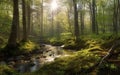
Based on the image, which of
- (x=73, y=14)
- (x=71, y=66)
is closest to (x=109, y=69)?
(x=71, y=66)

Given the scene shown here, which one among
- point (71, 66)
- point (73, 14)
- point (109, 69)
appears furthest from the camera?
point (73, 14)

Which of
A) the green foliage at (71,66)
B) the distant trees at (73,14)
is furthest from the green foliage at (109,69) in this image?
the distant trees at (73,14)

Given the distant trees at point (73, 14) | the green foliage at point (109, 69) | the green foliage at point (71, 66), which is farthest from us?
the distant trees at point (73, 14)

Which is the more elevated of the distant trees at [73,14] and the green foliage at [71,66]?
the distant trees at [73,14]

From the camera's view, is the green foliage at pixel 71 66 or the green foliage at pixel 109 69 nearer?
the green foliage at pixel 109 69

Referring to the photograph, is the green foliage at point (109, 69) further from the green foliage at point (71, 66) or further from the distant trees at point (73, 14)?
the distant trees at point (73, 14)

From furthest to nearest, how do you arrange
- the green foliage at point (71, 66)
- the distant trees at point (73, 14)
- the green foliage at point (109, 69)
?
the distant trees at point (73, 14), the green foliage at point (71, 66), the green foliage at point (109, 69)

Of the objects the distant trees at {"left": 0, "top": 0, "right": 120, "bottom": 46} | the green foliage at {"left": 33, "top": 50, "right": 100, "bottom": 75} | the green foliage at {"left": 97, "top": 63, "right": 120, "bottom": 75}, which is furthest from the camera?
the distant trees at {"left": 0, "top": 0, "right": 120, "bottom": 46}

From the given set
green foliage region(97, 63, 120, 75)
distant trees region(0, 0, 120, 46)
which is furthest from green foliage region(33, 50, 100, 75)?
distant trees region(0, 0, 120, 46)

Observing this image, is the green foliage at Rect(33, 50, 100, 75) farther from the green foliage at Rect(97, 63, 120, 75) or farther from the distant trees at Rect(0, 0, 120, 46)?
the distant trees at Rect(0, 0, 120, 46)

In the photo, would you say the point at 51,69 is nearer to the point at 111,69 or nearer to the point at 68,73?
the point at 68,73

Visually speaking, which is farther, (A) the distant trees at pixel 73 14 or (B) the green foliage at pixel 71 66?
(A) the distant trees at pixel 73 14

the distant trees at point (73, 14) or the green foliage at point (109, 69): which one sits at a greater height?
the distant trees at point (73, 14)

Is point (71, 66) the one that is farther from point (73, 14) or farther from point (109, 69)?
point (73, 14)
